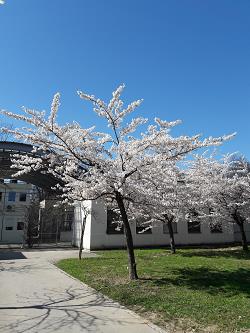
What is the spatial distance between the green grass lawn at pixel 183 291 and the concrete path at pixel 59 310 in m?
0.46

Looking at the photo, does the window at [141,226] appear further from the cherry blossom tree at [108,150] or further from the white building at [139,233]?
the cherry blossom tree at [108,150]

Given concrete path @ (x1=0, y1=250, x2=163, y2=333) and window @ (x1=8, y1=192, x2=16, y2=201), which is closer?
concrete path @ (x1=0, y1=250, x2=163, y2=333)

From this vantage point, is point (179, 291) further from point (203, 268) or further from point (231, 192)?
point (231, 192)

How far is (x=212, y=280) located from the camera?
998 cm

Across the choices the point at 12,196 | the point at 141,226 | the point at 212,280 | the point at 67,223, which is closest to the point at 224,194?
the point at 141,226

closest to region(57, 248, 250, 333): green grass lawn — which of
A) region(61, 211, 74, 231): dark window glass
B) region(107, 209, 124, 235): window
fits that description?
region(107, 209, 124, 235): window

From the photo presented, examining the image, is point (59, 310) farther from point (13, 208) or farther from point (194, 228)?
point (13, 208)

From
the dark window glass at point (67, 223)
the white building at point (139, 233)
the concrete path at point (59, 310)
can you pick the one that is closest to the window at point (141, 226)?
the white building at point (139, 233)

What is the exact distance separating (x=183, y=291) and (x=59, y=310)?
3.42m

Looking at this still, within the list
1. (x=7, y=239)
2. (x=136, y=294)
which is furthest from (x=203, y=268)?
(x=7, y=239)

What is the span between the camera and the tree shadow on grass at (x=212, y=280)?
8602mm

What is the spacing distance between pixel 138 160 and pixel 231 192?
11076 mm

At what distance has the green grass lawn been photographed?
6.14m

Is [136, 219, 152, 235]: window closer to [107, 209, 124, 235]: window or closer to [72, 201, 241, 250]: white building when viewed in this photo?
[72, 201, 241, 250]: white building
